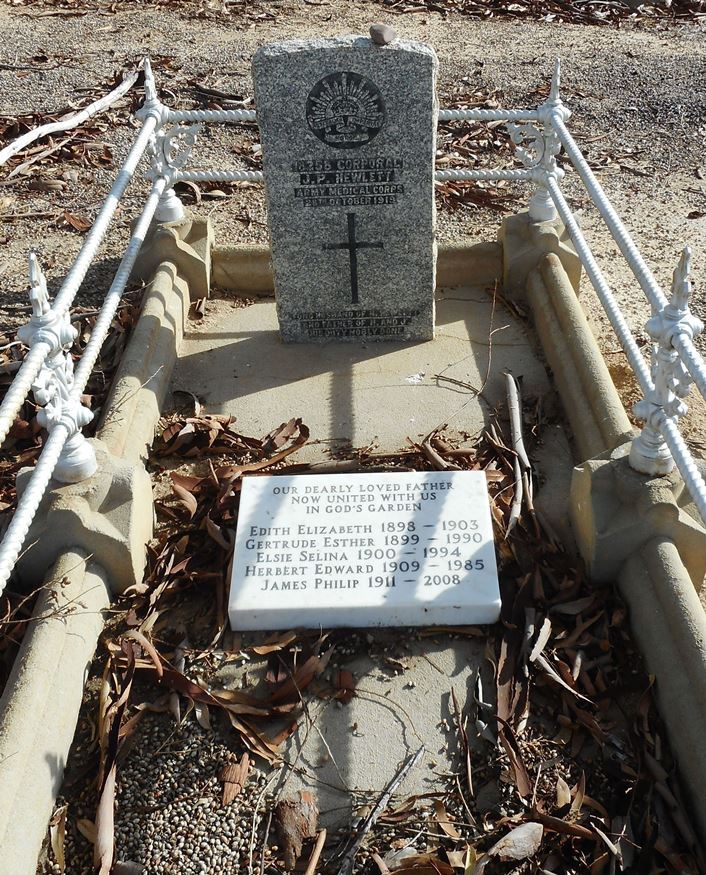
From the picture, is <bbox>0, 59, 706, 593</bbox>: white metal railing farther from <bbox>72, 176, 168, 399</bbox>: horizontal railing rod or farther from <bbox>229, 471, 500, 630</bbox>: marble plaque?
<bbox>229, 471, 500, 630</bbox>: marble plaque

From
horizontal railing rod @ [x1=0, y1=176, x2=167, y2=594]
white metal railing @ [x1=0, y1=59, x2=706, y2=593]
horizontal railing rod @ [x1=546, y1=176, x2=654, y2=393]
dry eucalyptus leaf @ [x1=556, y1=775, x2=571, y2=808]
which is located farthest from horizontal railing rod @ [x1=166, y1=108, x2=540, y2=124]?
dry eucalyptus leaf @ [x1=556, y1=775, x2=571, y2=808]

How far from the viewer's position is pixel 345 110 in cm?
504

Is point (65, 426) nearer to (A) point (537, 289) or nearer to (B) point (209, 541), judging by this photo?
(B) point (209, 541)

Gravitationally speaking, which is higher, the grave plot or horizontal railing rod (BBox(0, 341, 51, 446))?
horizontal railing rod (BBox(0, 341, 51, 446))

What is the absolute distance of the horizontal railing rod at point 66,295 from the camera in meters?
3.28

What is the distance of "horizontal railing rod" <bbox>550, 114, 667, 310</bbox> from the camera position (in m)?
3.96

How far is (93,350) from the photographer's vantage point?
169 inches

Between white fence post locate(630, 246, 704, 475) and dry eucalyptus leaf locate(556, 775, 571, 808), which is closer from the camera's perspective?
dry eucalyptus leaf locate(556, 775, 571, 808)

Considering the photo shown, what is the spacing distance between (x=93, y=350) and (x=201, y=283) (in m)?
2.08

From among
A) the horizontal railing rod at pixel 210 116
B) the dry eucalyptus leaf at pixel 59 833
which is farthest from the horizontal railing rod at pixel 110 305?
the dry eucalyptus leaf at pixel 59 833

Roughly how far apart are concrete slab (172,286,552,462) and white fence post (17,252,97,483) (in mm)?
1288

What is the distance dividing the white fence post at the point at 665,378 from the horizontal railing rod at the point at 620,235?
0.52ft

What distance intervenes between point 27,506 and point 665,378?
103 inches

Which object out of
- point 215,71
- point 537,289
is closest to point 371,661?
point 537,289
